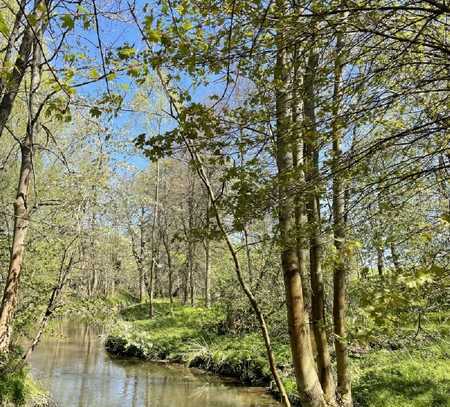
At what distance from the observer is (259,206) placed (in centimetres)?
343

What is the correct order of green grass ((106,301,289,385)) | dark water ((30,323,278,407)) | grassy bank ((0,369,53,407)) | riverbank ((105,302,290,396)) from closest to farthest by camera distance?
grassy bank ((0,369,53,407)) → dark water ((30,323,278,407)) → riverbank ((105,302,290,396)) → green grass ((106,301,289,385))

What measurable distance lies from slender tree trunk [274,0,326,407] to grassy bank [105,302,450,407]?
153 cm

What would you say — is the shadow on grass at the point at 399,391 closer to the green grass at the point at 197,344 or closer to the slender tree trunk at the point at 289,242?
the green grass at the point at 197,344

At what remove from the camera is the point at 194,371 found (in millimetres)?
14797

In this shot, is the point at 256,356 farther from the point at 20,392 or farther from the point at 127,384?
the point at 20,392

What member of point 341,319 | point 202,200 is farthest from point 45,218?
point 202,200

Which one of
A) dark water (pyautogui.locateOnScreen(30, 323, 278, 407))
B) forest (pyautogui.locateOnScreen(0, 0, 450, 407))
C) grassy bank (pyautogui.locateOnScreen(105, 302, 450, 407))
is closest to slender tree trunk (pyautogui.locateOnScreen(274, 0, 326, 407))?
forest (pyautogui.locateOnScreen(0, 0, 450, 407))

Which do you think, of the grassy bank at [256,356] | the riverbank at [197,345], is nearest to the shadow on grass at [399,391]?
the grassy bank at [256,356]

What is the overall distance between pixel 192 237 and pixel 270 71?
134 cm

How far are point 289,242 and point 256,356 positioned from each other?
10245 mm

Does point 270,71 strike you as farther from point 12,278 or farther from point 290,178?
point 12,278

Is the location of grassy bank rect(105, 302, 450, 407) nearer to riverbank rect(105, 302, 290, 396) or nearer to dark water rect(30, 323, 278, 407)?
riverbank rect(105, 302, 290, 396)

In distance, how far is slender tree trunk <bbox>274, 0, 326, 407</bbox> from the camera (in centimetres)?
344

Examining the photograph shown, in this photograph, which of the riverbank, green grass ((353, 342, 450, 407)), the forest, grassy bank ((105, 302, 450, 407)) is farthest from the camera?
the riverbank
